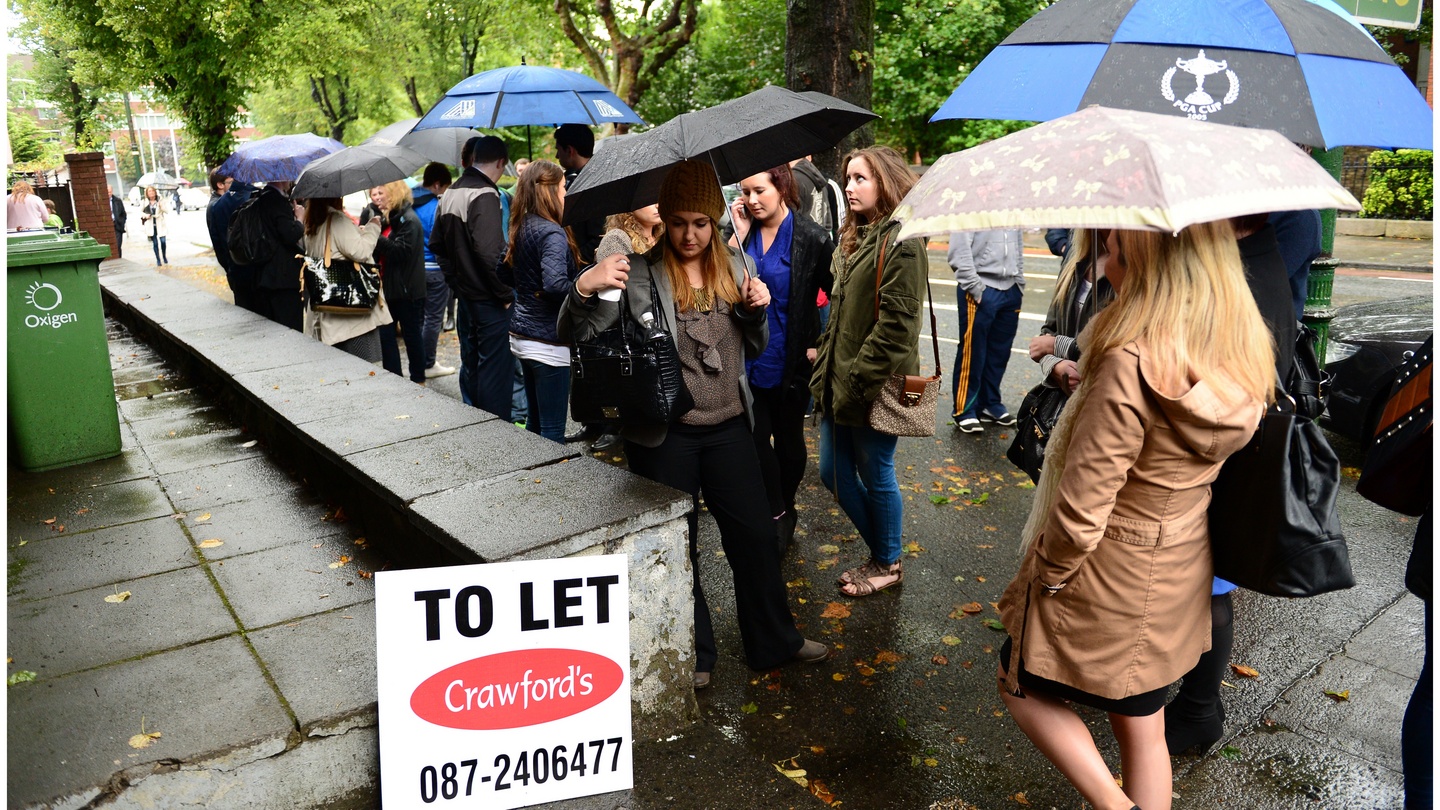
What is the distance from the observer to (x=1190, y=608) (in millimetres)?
2799

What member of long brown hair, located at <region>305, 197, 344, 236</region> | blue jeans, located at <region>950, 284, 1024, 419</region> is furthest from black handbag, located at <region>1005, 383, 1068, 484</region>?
long brown hair, located at <region>305, 197, 344, 236</region>

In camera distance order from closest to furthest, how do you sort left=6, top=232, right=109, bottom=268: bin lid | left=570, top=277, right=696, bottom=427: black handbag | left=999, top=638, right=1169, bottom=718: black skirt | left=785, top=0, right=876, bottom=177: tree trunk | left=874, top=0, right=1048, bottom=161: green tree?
left=999, top=638, right=1169, bottom=718: black skirt < left=570, top=277, right=696, bottom=427: black handbag < left=6, top=232, right=109, bottom=268: bin lid < left=785, top=0, right=876, bottom=177: tree trunk < left=874, top=0, right=1048, bottom=161: green tree

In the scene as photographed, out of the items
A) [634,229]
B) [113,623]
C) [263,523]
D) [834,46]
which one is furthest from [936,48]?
[113,623]

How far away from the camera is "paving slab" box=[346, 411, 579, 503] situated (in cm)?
417

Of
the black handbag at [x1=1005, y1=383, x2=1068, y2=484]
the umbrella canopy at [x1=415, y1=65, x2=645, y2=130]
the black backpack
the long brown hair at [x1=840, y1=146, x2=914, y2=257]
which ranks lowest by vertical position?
the black handbag at [x1=1005, y1=383, x2=1068, y2=484]

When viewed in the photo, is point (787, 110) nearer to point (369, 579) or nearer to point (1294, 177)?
point (1294, 177)

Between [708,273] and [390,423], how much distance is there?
80.0 inches

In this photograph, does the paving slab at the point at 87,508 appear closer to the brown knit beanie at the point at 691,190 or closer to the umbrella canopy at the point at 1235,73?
the brown knit beanie at the point at 691,190

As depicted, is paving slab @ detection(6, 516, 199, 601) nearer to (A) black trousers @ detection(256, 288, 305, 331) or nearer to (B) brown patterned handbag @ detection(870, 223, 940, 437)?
(B) brown patterned handbag @ detection(870, 223, 940, 437)

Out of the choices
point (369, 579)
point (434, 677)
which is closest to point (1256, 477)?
point (434, 677)

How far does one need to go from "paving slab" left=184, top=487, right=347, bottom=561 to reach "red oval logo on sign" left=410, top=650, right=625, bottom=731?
6.90 feet

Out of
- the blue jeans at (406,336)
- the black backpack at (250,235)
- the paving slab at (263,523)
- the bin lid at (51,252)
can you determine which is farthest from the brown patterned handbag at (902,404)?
the black backpack at (250,235)

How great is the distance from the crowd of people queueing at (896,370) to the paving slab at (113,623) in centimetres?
178

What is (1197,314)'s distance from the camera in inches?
98.7
